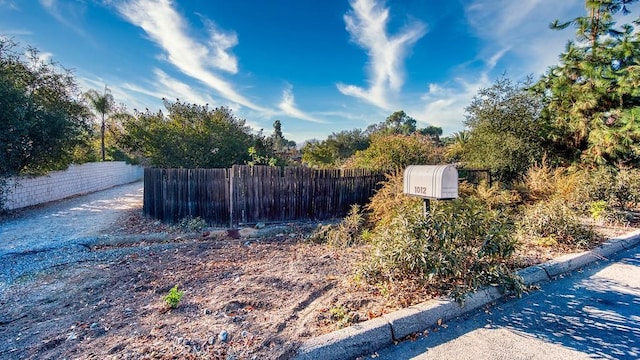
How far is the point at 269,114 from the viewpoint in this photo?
39.0 ft

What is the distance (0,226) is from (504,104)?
14.3m

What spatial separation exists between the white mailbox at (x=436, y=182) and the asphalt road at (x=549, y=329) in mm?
1135

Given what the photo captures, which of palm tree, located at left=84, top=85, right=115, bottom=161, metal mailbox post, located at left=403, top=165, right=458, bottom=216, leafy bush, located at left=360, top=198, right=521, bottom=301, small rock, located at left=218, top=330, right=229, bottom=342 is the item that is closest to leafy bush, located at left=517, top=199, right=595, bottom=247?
leafy bush, located at left=360, top=198, right=521, bottom=301

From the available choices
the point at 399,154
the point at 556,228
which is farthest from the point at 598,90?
the point at 556,228

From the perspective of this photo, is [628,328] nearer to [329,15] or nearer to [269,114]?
[329,15]

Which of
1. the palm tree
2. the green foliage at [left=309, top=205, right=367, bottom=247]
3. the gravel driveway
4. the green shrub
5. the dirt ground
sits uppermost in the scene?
the palm tree

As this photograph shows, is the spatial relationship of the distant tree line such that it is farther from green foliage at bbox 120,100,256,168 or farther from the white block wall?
the white block wall

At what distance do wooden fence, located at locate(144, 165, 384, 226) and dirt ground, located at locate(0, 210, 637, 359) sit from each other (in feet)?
5.87

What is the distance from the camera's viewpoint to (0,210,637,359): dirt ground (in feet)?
6.57

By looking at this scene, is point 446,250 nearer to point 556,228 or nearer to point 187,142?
point 556,228

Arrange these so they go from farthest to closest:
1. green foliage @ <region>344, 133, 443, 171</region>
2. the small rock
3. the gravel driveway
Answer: green foliage @ <region>344, 133, 443, 171</region> → the gravel driveway → the small rock

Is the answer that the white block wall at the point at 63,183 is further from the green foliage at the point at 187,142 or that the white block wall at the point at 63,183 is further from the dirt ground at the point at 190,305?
the dirt ground at the point at 190,305

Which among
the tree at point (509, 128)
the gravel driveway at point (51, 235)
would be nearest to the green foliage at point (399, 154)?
the tree at point (509, 128)

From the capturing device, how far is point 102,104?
17047mm
